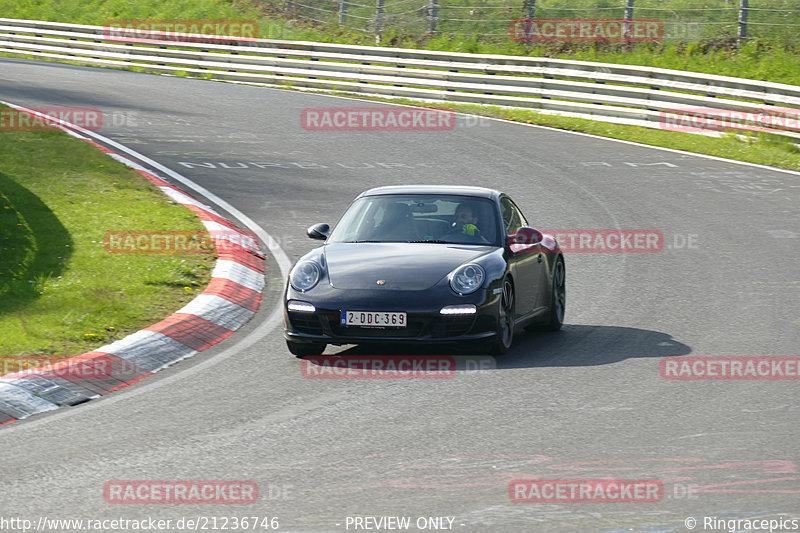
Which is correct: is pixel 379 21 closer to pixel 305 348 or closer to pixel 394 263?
pixel 394 263

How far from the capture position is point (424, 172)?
1848cm

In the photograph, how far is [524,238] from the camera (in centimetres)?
945

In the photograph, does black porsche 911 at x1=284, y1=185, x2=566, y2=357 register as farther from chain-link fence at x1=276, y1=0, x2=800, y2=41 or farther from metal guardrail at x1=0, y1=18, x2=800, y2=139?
chain-link fence at x1=276, y1=0, x2=800, y2=41

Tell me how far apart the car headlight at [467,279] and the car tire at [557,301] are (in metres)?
1.48

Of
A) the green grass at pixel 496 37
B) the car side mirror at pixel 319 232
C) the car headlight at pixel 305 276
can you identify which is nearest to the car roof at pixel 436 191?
the car side mirror at pixel 319 232

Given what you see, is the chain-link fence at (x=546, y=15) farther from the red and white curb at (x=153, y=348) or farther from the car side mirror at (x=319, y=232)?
the car side mirror at (x=319, y=232)

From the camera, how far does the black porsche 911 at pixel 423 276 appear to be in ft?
28.0

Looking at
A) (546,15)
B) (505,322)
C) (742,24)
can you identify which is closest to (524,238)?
(505,322)

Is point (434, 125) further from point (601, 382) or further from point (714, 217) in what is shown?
point (601, 382)

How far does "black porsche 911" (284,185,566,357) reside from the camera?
852cm

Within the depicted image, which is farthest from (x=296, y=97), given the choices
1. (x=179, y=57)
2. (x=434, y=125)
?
(x=179, y=57)

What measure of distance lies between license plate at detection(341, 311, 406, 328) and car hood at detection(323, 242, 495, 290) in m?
0.22

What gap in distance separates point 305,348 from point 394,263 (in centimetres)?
93

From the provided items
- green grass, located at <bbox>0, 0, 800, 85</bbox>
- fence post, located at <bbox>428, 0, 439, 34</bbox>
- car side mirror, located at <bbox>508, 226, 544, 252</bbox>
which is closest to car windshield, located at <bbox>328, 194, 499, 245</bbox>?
car side mirror, located at <bbox>508, 226, 544, 252</bbox>
